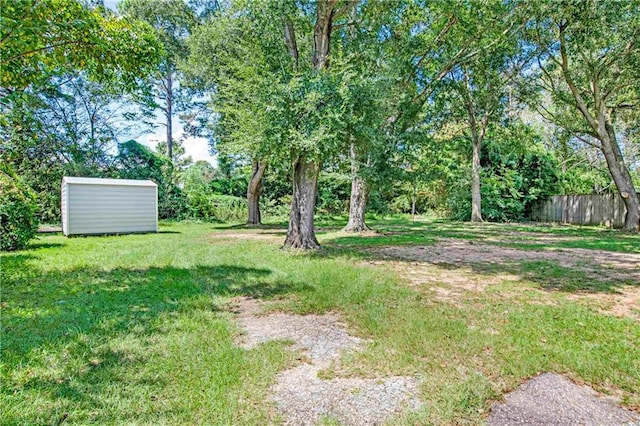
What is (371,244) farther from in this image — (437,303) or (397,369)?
(397,369)

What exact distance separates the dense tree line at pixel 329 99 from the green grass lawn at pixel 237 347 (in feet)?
6.21

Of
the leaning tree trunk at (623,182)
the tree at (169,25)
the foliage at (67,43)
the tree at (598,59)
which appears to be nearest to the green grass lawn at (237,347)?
the foliage at (67,43)

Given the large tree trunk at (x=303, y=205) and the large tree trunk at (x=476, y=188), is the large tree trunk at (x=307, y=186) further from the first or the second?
the large tree trunk at (x=476, y=188)

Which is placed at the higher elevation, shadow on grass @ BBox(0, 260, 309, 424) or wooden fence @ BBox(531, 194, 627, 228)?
wooden fence @ BBox(531, 194, 627, 228)

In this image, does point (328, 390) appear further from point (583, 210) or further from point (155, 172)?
point (155, 172)

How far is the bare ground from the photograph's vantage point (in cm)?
424

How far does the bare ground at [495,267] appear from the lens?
424cm

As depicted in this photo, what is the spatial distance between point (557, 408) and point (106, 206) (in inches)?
495

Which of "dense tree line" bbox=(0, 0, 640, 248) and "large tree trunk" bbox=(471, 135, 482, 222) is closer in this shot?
"dense tree line" bbox=(0, 0, 640, 248)

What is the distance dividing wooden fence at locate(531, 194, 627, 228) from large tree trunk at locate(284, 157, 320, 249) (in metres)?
13.1

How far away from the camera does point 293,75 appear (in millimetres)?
7070

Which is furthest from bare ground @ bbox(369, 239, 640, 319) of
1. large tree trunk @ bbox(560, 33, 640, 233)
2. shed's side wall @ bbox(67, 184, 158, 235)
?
shed's side wall @ bbox(67, 184, 158, 235)

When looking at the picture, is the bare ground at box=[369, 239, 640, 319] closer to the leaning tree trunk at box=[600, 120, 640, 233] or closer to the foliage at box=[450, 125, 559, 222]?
the leaning tree trunk at box=[600, 120, 640, 233]

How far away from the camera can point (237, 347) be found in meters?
2.80
